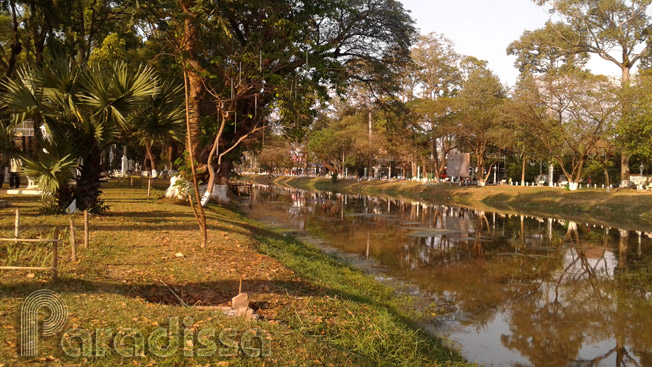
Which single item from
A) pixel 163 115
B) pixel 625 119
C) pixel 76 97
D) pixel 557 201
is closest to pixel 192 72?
pixel 163 115

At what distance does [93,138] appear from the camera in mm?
12211

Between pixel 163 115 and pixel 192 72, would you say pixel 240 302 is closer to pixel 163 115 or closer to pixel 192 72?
pixel 163 115

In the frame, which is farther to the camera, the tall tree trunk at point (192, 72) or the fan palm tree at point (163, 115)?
the tall tree trunk at point (192, 72)

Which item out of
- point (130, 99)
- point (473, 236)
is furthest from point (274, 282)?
point (473, 236)

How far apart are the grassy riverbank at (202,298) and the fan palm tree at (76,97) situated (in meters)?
2.06

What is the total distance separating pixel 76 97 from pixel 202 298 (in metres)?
6.42

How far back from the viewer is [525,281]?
1220 centimetres

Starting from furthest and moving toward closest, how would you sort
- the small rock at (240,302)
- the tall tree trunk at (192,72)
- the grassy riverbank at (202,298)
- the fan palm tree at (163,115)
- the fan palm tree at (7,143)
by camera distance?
the tall tree trunk at (192,72) → the fan palm tree at (163,115) → the fan palm tree at (7,143) → the small rock at (240,302) → the grassy riverbank at (202,298)

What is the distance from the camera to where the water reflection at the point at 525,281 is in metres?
8.09

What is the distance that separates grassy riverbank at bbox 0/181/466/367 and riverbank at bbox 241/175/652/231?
2002cm

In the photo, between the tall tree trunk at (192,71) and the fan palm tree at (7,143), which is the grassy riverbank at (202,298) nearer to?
the fan palm tree at (7,143)

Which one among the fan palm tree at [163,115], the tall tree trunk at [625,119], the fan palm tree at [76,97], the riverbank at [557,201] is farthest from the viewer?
the tall tree trunk at [625,119]

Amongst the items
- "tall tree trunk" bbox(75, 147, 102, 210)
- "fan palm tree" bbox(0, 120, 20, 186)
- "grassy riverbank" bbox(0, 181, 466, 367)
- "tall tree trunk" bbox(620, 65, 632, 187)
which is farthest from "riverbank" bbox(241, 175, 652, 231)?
"fan palm tree" bbox(0, 120, 20, 186)

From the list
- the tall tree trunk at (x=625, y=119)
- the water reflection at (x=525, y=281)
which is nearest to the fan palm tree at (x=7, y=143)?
the water reflection at (x=525, y=281)
